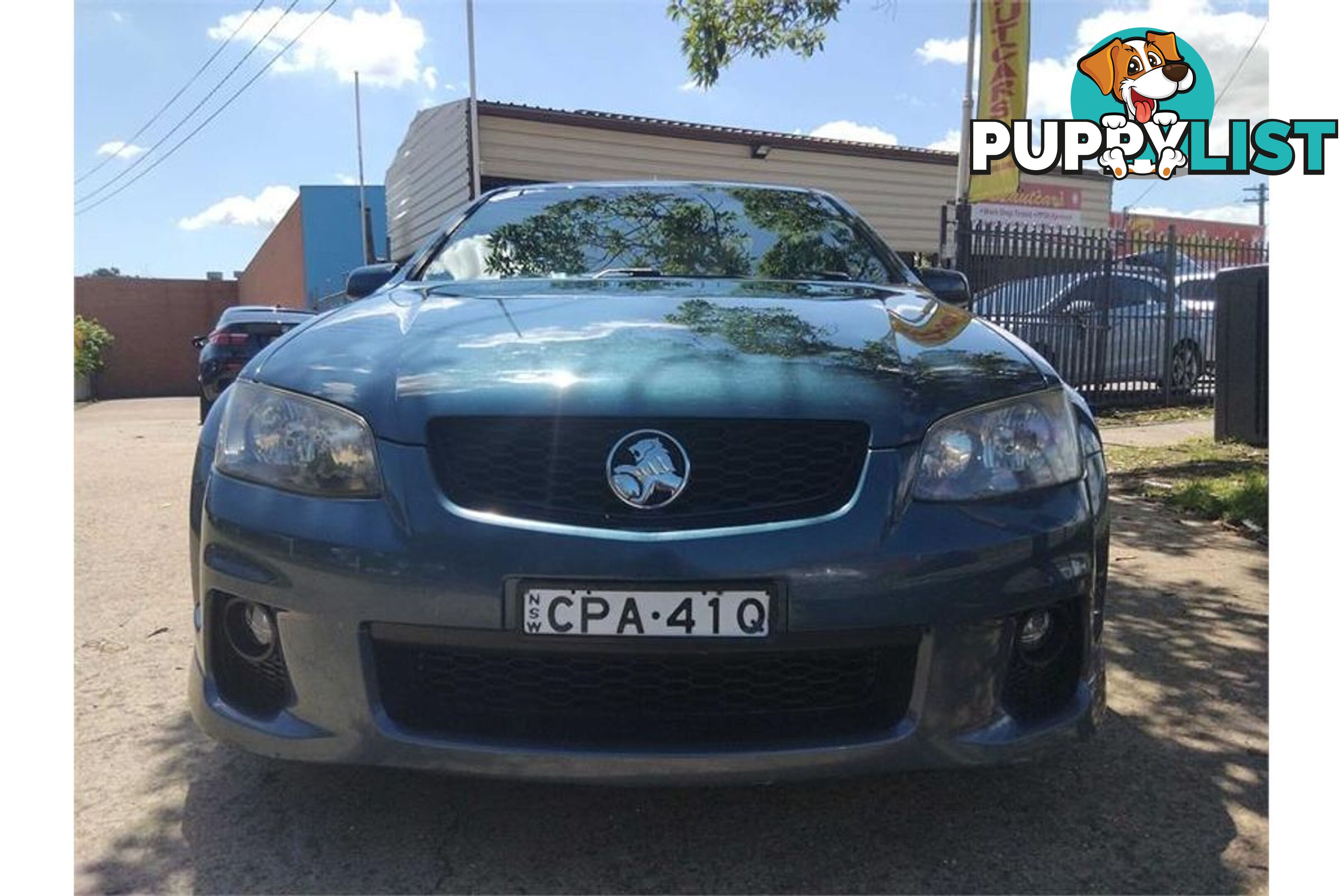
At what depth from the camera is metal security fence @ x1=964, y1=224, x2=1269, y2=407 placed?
33.3 ft

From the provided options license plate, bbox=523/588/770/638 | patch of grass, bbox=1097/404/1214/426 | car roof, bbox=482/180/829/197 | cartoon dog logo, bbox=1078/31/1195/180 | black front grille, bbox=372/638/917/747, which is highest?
cartoon dog logo, bbox=1078/31/1195/180

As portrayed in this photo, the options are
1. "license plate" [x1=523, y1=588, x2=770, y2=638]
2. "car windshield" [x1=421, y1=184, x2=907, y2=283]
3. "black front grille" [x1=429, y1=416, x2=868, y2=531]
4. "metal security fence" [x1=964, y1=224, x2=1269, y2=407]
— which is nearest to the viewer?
"license plate" [x1=523, y1=588, x2=770, y2=638]

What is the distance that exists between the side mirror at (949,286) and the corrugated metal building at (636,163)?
736 cm

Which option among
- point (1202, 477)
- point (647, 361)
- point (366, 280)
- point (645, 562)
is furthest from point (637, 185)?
point (1202, 477)

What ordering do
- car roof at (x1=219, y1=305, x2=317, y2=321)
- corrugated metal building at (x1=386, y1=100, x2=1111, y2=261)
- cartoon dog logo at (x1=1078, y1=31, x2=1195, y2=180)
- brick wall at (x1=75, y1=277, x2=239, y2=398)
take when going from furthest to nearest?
brick wall at (x1=75, y1=277, x2=239, y2=398), corrugated metal building at (x1=386, y1=100, x2=1111, y2=261), car roof at (x1=219, y1=305, x2=317, y2=321), cartoon dog logo at (x1=1078, y1=31, x2=1195, y2=180)

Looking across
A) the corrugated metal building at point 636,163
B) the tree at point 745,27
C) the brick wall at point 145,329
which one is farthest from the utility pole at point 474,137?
the brick wall at point 145,329

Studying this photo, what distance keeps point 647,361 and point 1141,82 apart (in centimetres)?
773

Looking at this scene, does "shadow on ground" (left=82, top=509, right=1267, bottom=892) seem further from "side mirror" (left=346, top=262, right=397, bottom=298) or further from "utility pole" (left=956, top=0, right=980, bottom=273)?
"utility pole" (left=956, top=0, right=980, bottom=273)

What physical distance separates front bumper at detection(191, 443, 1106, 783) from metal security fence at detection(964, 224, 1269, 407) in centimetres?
843

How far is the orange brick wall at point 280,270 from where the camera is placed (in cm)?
2441

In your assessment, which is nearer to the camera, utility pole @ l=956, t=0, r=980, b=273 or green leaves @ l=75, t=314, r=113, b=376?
utility pole @ l=956, t=0, r=980, b=273

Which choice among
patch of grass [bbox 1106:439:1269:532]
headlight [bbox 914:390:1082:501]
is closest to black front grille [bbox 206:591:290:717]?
headlight [bbox 914:390:1082:501]

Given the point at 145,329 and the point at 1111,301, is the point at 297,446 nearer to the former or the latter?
the point at 1111,301
